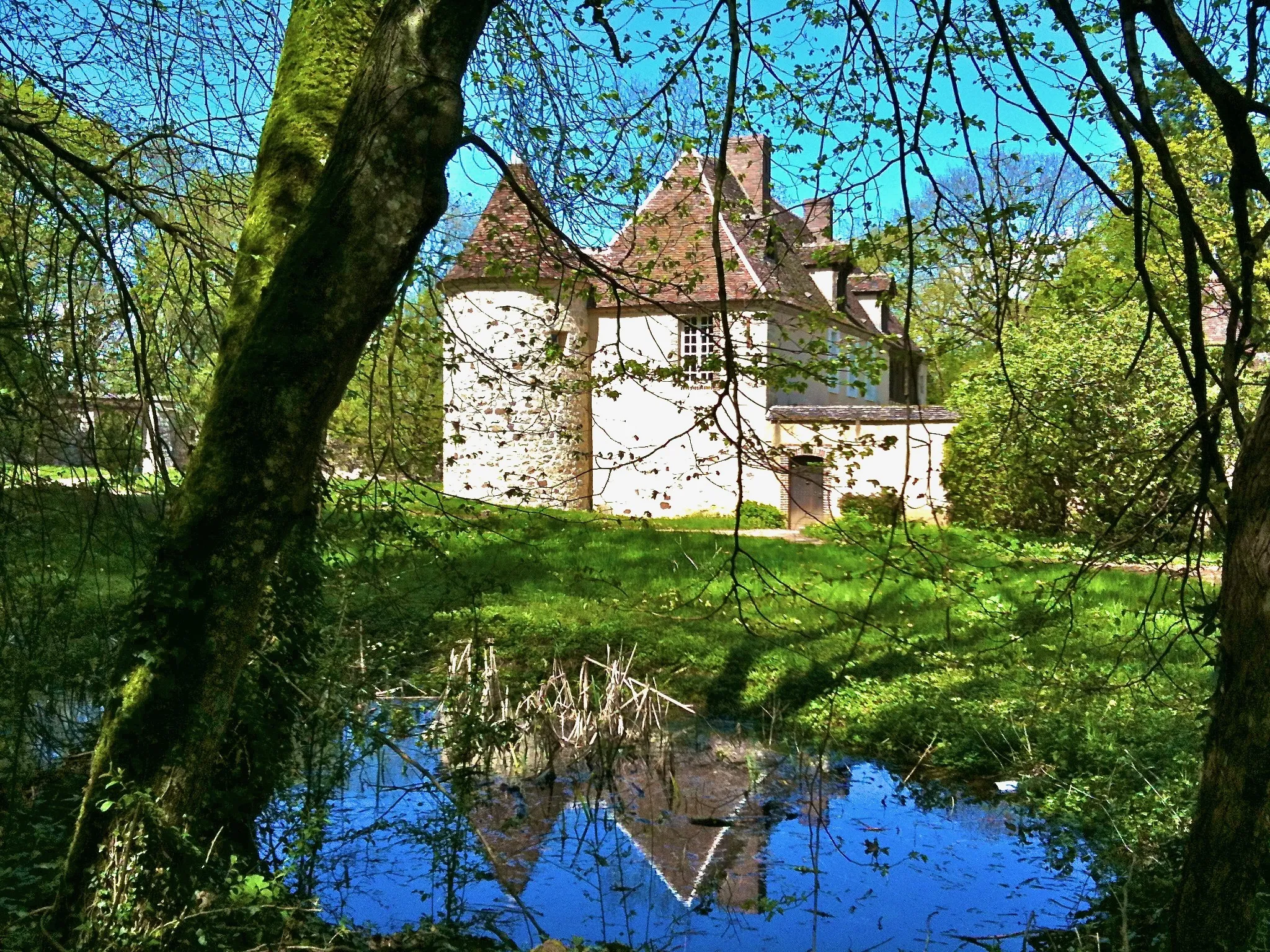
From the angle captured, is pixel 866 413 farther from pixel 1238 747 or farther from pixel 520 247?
pixel 1238 747

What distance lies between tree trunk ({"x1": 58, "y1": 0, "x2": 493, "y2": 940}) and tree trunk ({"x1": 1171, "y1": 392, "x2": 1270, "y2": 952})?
252 centimetres

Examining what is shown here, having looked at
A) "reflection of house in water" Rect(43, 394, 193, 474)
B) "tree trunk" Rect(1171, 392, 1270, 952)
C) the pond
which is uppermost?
"reflection of house in water" Rect(43, 394, 193, 474)

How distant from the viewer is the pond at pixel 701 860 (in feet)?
17.6

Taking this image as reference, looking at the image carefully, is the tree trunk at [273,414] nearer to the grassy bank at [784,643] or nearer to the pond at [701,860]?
the grassy bank at [784,643]

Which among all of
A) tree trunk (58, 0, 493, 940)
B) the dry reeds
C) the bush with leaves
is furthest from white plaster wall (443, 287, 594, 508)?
the bush with leaves

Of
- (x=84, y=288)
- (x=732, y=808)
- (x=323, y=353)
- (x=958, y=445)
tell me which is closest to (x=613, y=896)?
(x=732, y=808)

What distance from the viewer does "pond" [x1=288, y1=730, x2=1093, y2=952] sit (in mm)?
5363

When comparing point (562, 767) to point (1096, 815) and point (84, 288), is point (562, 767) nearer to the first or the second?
point (1096, 815)

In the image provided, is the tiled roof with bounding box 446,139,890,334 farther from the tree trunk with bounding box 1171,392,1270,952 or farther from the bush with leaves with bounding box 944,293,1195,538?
the bush with leaves with bounding box 944,293,1195,538

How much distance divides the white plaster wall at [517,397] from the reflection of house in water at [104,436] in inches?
51.1

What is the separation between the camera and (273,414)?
354 centimetres

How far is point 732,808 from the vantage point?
23.0 feet

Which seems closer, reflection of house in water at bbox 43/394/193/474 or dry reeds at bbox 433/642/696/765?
reflection of house in water at bbox 43/394/193/474

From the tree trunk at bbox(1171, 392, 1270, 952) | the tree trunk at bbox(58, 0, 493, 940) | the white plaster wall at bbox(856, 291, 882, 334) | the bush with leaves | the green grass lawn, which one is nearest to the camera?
the tree trunk at bbox(1171, 392, 1270, 952)
